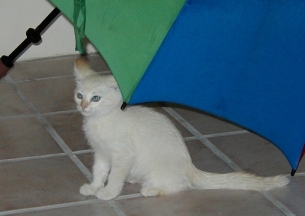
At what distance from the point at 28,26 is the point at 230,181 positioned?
1.47 metres

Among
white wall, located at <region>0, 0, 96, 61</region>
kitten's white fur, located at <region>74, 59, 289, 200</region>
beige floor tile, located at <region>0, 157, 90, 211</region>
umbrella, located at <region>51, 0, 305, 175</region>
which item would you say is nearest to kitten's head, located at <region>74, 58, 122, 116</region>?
kitten's white fur, located at <region>74, 59, 289, 200</region>

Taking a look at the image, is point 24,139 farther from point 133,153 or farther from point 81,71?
point 133,153

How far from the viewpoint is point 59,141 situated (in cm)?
235

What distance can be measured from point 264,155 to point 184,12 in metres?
0.72

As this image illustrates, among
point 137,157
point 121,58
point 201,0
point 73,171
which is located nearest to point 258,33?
point 201,0

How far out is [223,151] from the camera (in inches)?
90.8

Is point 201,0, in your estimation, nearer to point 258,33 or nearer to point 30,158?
point 258,33

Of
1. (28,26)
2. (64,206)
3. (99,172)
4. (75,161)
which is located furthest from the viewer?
(28,26)

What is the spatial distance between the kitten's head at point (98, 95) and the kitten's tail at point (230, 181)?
0.32 meters

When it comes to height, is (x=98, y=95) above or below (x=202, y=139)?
above

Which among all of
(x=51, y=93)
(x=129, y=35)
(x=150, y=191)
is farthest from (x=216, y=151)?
(x=51, y=93)

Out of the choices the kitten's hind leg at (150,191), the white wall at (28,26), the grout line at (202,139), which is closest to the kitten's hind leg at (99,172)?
the kitten's hind leg at (150,191)

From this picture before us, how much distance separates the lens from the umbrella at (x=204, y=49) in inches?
69.5

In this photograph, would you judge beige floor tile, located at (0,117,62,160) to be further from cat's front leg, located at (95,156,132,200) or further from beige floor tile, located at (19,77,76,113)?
cat's front leg, located at (95,156,132,200)
